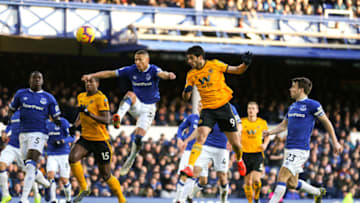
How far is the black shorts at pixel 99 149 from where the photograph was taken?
41.4 feet

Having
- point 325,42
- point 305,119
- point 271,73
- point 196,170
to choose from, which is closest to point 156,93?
point 196,170

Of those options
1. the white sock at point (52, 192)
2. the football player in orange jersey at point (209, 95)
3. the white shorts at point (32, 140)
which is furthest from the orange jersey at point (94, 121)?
the white sock at point (52, 192)

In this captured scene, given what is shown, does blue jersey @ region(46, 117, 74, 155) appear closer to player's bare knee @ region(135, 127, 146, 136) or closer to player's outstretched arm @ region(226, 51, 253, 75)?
player's bare knee @ region(135, 127, 146, 136)

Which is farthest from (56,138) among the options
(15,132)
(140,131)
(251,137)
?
(251,137)

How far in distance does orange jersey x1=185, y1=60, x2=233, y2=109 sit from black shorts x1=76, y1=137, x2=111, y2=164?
2287 millimetres

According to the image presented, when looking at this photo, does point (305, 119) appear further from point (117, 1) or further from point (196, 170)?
point (117, 1)

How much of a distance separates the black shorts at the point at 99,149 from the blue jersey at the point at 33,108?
3.60ft

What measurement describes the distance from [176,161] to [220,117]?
10.2 m

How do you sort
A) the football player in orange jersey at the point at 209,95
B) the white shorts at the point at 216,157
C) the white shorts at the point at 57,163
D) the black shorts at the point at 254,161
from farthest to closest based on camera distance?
the white shorts at the point at 57,163 → the black shorts at the point at 254,161 → the white shorts at the point at 216,157 → the football player in orange jersey at the point at 209,95

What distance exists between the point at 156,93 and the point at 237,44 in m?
11.7

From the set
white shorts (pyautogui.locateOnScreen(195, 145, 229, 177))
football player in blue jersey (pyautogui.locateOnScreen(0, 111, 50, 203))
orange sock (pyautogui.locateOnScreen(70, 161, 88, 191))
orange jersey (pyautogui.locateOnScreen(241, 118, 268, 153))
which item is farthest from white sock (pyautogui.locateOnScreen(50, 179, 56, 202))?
orange jersey (pyautogui.locateOnScreen(241, 118, 268, 153))

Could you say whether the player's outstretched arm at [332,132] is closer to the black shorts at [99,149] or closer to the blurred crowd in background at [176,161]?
the black shorts at [99,149]

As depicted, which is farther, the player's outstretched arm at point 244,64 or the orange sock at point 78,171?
the orange sock at point 78,171

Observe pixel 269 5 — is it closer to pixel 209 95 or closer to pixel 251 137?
pixel 251 137
